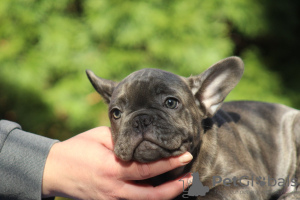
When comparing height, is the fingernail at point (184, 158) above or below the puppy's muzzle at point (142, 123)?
below

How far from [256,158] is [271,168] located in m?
0.21

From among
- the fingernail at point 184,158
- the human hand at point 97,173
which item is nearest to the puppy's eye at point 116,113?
the human hand at point 97,173

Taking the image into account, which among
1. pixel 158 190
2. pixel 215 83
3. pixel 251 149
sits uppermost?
pixel 215 83

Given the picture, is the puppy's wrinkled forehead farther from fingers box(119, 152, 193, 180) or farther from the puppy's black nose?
fingers box(119, 152, 193, 180)

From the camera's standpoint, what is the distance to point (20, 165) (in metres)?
2.81

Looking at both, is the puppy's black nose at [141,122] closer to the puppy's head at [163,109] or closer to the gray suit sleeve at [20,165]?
the puppy's head at [163,109]

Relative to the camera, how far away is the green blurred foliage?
5344 mm

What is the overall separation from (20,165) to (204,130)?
57.2 inches

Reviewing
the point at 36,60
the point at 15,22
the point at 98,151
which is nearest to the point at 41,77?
the point at 36,60

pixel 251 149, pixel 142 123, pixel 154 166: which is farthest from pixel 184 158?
pixel 251 149

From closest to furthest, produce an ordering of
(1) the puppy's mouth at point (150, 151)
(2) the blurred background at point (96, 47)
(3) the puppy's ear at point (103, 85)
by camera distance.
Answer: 1. (1) the puppy's mouth at point (150, 151)
2. (3) the puppy's ear at point (103, 85)
3. (2) the blurred background at point (96, 47)

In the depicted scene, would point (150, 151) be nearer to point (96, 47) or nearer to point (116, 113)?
point (116, 113)

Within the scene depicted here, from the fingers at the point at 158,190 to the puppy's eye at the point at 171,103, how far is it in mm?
535

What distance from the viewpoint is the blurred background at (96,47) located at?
17.5 feet
